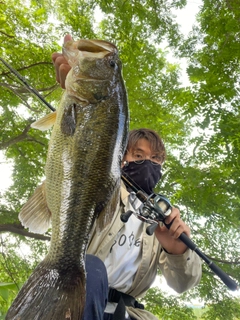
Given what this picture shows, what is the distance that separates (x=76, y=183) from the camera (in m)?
1.55

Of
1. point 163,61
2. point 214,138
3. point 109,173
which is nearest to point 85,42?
point 109,173

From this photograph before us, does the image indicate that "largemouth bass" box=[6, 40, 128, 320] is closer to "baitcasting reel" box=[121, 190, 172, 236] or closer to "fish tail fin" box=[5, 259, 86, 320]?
"fish tail fin" box=[5, 259, 86, 320]

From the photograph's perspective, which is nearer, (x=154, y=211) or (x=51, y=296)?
(x=51, y=296)

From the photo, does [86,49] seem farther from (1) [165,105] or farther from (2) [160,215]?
(1) [165,105]

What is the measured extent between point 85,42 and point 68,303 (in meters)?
1.49

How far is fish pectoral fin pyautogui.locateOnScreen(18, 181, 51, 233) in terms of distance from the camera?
1.62m

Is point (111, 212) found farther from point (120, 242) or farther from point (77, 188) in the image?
point (120, 242)

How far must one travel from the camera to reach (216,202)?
576 cm

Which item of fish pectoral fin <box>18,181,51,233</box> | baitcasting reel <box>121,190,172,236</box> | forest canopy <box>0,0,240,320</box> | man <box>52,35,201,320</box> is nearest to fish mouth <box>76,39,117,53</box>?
man <box>52,35,201,320</box>

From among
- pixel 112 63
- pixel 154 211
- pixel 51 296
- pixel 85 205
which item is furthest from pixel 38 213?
pixel 112 63

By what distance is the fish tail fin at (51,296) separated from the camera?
1207mm

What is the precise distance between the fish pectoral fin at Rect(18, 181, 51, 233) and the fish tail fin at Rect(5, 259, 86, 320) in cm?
26

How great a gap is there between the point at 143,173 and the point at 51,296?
62.6 inches

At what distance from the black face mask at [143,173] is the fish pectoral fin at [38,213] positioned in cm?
116
